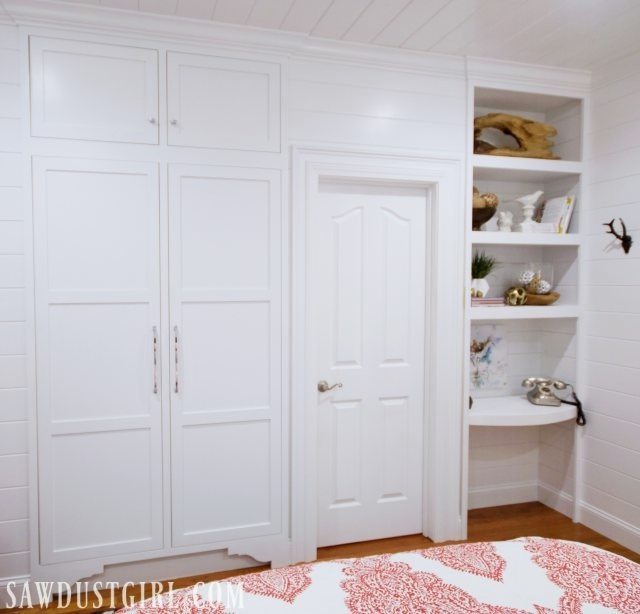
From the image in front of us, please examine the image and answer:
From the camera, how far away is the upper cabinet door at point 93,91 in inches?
91.2

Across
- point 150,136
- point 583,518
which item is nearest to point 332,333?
point 150,136

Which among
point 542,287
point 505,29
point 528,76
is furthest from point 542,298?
point 505,29

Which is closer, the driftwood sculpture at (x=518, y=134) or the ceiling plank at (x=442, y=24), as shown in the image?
the ceiling plank at (x=442, y=24)

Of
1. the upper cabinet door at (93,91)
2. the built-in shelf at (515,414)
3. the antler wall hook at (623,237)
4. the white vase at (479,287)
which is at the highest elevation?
the upper cabinet door at (93,91)

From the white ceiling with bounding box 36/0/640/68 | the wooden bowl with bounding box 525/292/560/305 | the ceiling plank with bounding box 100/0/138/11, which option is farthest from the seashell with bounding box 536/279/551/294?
the ceiling plank with bounding box 100/0/138/11

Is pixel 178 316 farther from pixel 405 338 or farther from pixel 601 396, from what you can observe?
pixel 601 396

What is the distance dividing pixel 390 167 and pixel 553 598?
204cm

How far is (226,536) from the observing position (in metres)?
2.63

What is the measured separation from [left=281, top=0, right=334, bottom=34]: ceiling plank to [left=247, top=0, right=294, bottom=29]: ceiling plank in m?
0.03

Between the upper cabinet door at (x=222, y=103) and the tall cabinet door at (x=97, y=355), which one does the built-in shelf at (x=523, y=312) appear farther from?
the tall cabinet door at (x=97, y=355)

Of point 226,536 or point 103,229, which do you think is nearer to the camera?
point 103,229

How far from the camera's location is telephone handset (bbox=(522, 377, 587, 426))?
3.18 meters

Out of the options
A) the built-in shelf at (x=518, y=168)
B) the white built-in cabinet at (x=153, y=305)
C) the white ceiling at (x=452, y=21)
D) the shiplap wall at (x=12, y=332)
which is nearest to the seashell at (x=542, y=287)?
the built-in shelf at (x=518, y=168)

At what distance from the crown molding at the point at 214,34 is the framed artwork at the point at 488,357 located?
1.49m
